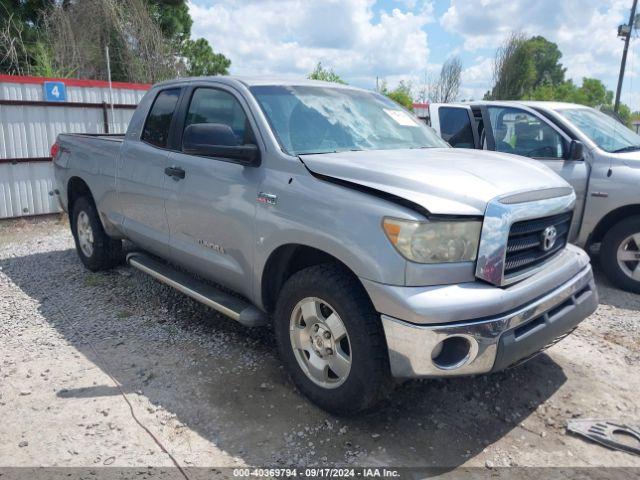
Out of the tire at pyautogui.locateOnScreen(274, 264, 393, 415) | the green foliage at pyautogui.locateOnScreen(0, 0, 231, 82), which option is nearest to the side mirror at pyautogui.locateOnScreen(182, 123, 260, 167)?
the tire at pyautogui.locateOnScreen(274, 264, 393, 415)

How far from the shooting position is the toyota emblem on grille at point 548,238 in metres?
3.07

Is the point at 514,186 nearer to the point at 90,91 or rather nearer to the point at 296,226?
the point at 296,226

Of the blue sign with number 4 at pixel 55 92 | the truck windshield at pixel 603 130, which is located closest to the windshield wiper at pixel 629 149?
the truck windshield at pixel 603 130

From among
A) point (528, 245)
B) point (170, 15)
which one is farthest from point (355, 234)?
point (170, 15)

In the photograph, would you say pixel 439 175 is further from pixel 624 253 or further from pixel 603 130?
pixel 603 130

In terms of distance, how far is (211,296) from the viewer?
3807 mm

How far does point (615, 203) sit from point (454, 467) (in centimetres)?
371

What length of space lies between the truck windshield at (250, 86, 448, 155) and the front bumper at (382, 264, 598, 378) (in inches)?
55.0

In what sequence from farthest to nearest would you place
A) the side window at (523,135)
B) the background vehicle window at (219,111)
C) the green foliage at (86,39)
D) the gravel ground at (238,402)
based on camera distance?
the green foliage at (86,39), the side window at (523,135), the background vehicle window at (219,111), the gravel ground at (238,402)

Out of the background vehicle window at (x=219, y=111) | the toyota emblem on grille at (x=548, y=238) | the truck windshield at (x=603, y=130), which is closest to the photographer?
the toyota emblem on grille at (x=548, y=238)

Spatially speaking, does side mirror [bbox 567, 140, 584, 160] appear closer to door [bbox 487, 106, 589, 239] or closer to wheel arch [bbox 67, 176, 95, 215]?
door [bbox 487, 106, 589, 239]

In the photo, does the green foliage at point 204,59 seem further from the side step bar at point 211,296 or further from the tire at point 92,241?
the side step bar at point 211,296

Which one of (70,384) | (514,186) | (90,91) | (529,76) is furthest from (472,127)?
(529,76)

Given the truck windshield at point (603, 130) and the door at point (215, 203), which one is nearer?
the door at point (215, 203)
